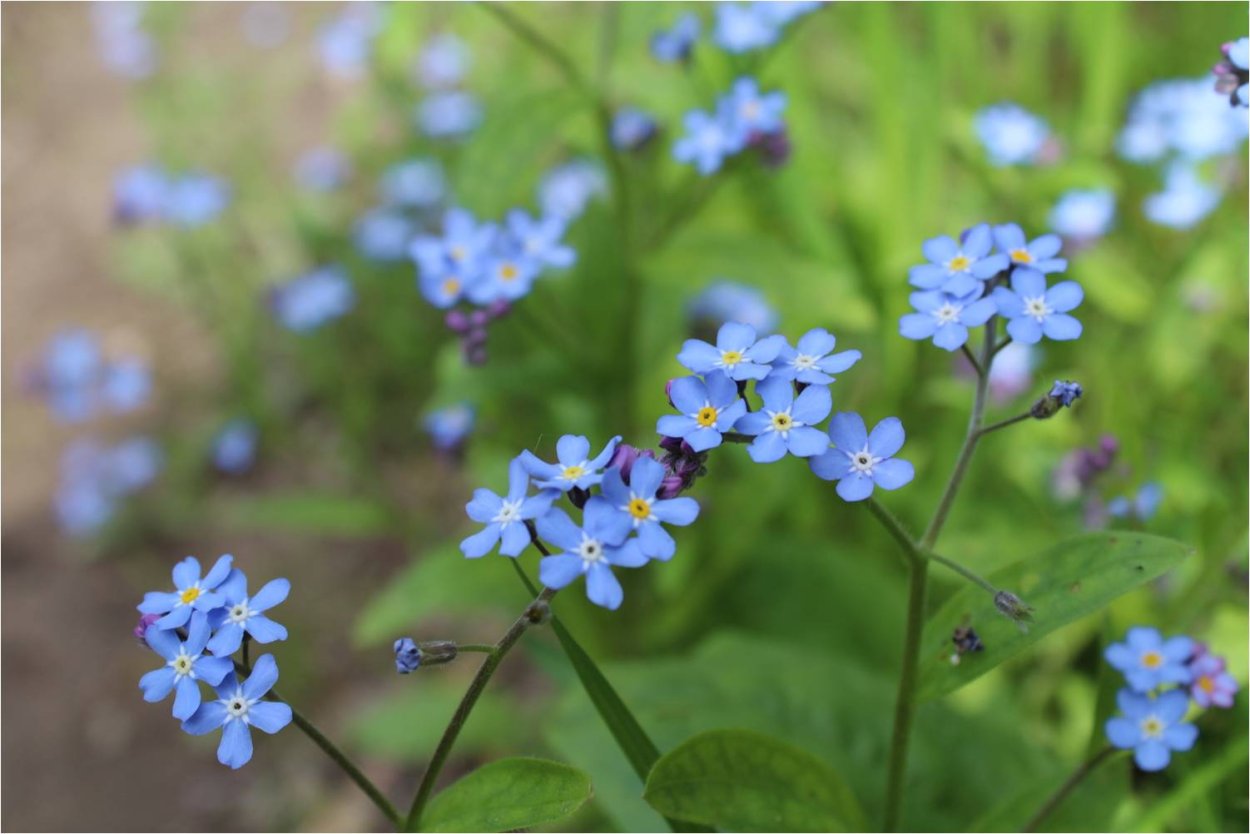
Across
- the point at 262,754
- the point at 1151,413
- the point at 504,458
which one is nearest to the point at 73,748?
the point at 262,754

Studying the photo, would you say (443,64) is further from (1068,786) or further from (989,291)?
(1068,786)

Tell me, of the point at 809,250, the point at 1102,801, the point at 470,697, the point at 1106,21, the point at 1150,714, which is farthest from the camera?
the point at 1106,21

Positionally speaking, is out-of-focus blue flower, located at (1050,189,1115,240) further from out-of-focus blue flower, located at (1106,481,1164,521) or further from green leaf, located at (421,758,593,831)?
green leaf, located at (421,758,593,831)

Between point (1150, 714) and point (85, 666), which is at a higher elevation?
point (85, 666)

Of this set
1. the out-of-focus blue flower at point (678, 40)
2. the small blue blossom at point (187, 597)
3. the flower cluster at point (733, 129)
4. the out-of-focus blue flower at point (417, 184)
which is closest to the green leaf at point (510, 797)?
the small blue blossom at point (187, 597)

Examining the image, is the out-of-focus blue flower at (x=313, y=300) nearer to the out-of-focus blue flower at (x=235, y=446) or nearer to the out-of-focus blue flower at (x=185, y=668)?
the out-of-focus blue flower at (x=235, y=446)

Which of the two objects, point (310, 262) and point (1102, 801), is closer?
point (1102, 801)

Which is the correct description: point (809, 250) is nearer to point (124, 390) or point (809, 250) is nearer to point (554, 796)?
point (554, 796)

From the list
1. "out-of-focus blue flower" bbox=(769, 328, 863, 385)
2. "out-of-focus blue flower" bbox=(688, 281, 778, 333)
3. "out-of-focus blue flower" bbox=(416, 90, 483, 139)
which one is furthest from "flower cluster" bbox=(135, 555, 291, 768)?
"out-of-focus blue flower" bbox=(416, 90, 483, 139)
